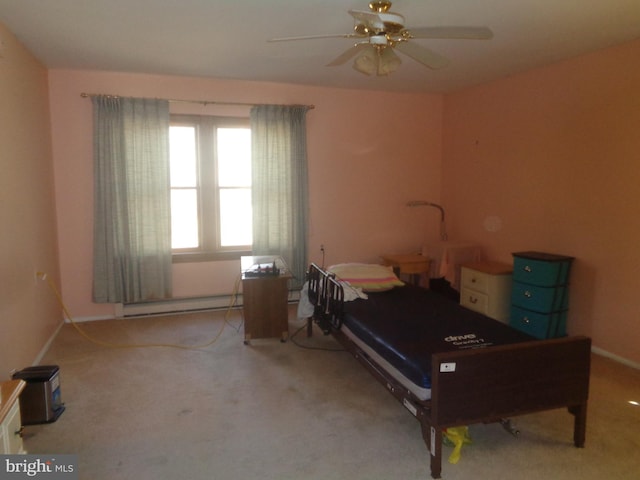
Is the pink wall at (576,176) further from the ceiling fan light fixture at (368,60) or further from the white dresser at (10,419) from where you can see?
the white dresser at (10,419)

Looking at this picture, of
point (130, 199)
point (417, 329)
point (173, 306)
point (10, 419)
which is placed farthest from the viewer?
point (173, 306)

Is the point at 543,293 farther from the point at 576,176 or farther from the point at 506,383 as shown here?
the point at 506,383

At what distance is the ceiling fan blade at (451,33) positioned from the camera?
2213mm

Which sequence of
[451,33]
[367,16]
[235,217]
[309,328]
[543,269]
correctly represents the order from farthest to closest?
[235,217], [309,328], [543,269], [451,33], [367,16]

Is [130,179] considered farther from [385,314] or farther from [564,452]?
[564,452]

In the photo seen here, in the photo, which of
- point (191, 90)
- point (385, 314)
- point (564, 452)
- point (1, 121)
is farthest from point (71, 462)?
point (191, 90)

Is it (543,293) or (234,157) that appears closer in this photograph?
(543,293)

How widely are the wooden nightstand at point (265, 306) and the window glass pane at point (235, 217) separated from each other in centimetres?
112

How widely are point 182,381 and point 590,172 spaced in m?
3.74

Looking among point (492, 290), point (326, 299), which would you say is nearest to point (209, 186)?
point (326, 299)

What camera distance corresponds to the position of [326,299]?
136 inches

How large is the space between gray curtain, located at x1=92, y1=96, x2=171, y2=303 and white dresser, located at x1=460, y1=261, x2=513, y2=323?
3234 mm

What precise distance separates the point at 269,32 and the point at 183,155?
1.95 metres

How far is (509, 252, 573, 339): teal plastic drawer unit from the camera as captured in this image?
361 centimetres
